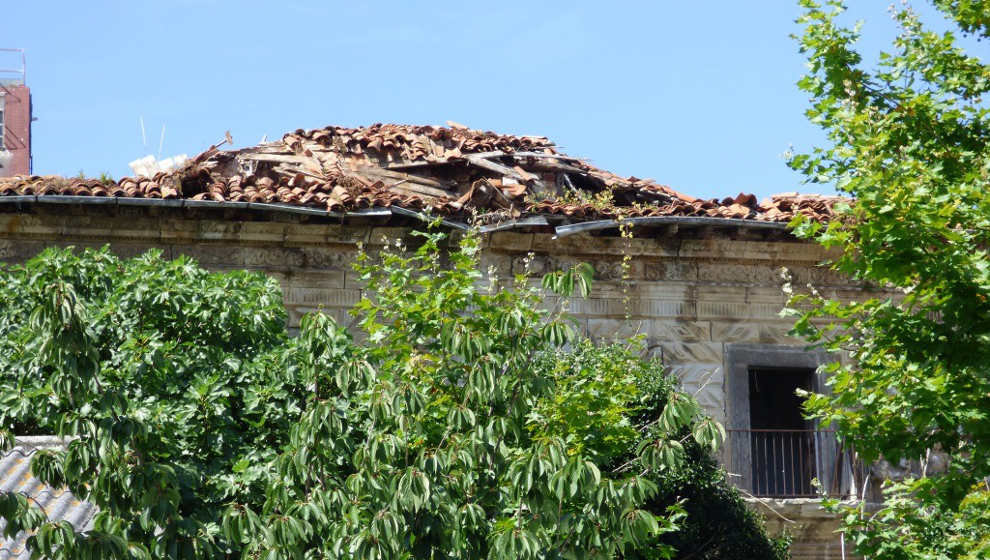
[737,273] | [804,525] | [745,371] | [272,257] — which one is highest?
[272,257]

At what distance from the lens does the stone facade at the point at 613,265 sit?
11.7m

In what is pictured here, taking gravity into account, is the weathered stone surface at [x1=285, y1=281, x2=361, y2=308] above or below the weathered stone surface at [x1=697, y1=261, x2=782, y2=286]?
below

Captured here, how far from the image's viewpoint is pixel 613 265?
12297 millimetres

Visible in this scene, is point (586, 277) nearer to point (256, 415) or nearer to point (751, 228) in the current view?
point (256, 415)

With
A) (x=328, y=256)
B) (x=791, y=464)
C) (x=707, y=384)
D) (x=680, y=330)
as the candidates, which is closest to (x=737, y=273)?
(x=680, y=330)

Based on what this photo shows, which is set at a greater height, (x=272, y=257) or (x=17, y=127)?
(x=17, y=127)

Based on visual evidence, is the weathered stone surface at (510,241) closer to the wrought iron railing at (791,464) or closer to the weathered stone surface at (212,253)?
the weathered stone surface at (212,253)

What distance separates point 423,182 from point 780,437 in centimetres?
423

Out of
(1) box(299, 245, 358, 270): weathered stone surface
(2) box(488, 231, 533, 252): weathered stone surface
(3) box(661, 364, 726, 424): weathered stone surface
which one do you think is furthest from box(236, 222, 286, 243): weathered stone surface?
(3) box(661, 364, 726, 424): weathered stone surface

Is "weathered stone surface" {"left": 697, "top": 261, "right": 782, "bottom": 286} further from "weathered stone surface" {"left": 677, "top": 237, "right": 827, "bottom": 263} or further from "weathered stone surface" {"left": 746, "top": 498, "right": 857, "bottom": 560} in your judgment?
"weathered stone surface" {"left": 746, "top": 498, "right": 857, "bottom": 560}

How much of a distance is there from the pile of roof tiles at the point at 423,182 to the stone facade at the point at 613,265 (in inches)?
10.5

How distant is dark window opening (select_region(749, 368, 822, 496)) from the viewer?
12.3m

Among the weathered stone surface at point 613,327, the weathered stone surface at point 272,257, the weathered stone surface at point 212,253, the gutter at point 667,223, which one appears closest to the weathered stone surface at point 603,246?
the gutter at point 667,223

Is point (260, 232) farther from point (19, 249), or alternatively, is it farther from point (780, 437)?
point (780, 437)
